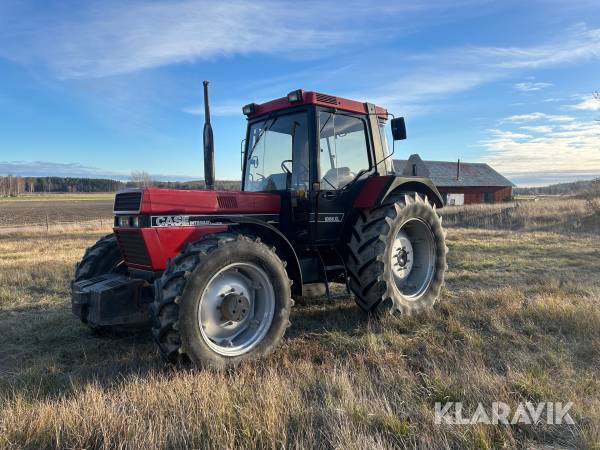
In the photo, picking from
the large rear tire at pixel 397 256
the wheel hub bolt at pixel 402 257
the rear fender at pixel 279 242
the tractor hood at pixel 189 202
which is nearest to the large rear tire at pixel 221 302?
the rear fender at pixel 279 242

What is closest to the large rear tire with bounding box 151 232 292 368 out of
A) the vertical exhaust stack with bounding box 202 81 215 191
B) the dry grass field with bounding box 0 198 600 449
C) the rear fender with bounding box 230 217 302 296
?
the dry grass field with bounding box 0 198 600 449

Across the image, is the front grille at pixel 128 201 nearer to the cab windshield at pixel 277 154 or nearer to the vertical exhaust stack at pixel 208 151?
the vertical exhaust stack at pixel 208 151

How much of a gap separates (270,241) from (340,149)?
1536 mm

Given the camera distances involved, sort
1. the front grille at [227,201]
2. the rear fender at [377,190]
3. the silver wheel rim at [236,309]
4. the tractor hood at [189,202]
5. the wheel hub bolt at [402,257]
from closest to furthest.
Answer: the silver wheel rim at [236,309]
the tractor hood at [189,202]
the front grille at [227,201]
the rear fender at [377,190]
the wheel hub bolt at [402,257]

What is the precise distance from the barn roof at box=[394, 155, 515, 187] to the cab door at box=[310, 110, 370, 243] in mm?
36362

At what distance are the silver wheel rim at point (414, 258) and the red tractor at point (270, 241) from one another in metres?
0.02

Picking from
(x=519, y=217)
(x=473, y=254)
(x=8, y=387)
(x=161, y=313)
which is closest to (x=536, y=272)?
(x=473, y=254)

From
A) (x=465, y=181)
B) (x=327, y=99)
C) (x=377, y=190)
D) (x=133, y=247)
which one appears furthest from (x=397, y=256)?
(x=465, y=181)

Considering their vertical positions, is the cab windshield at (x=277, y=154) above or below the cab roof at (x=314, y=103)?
below

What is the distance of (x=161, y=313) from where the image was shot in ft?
12.1

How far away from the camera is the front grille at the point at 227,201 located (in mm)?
4776

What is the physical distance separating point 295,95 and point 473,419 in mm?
3765

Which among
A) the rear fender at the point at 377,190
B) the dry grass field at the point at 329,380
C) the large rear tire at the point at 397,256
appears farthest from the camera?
the rear fender at the point at 377,190

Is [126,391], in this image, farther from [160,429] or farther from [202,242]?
[202,242]
